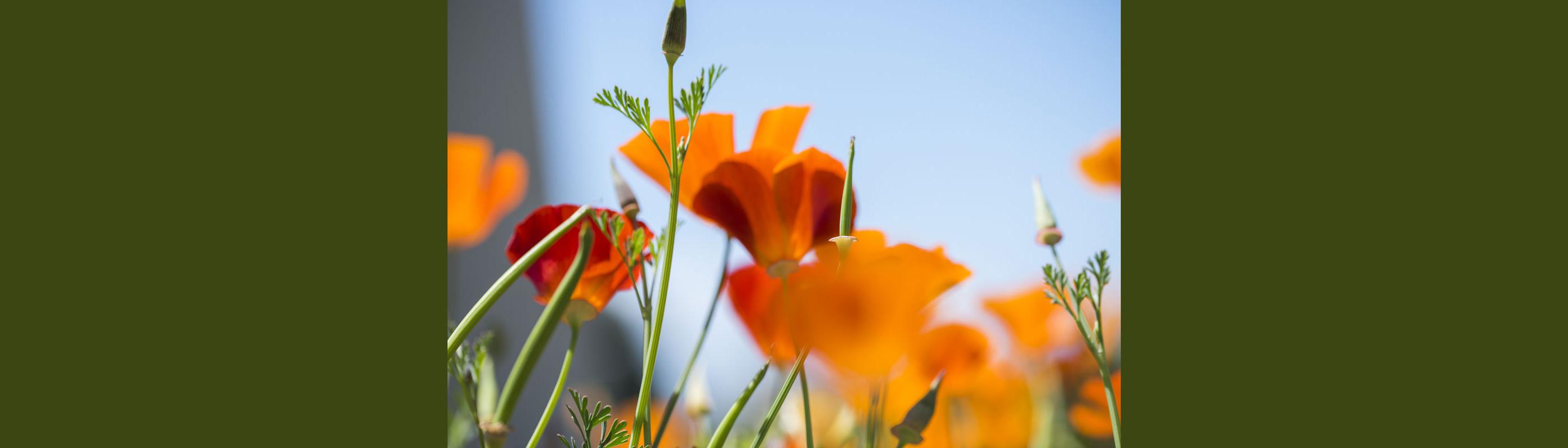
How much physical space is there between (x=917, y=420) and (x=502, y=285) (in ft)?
1.25

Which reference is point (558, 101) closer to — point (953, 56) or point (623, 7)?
point (623, 7)

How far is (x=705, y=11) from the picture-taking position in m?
1.01

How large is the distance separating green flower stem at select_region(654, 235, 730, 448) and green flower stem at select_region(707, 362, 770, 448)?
0.14 feet

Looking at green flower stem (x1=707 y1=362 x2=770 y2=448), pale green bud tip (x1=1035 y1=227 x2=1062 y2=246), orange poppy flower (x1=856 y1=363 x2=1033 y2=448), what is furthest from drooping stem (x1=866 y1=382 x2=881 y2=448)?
pale green bud tip (x1=1035 y1=227 x2=1062 y2=246)

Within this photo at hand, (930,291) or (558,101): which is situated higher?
(558,101)

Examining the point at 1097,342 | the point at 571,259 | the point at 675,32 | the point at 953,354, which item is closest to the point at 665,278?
the point at 571,259

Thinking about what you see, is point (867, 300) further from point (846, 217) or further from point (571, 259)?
point (571, 259)

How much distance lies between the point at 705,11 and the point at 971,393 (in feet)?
1.46

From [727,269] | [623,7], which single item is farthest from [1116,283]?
[623,7]

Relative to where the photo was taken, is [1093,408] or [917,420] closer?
[917,420]

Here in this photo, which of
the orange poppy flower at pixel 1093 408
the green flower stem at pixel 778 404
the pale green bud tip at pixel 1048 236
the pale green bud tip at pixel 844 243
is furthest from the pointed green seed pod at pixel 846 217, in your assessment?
the orange poppy flower at pixel 1093 408

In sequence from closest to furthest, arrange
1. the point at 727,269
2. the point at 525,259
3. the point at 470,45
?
the point at 525,259
the point at 727,269
the point at 470,45

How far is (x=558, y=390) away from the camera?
91cm

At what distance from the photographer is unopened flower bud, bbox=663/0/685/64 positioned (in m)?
0.90
